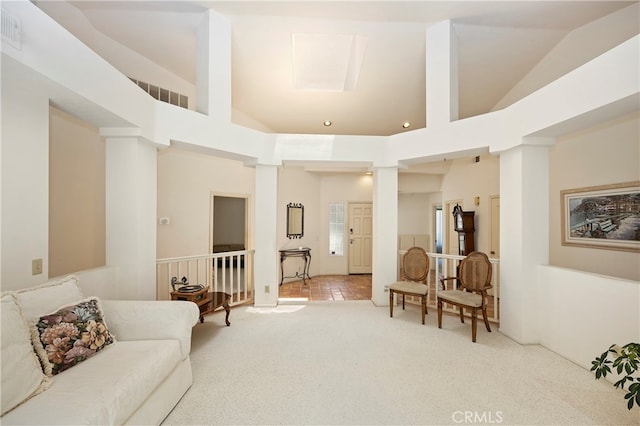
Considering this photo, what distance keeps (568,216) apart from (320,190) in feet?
16.0

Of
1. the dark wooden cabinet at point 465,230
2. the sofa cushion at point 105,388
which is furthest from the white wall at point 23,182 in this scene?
the dark wooden cabinet at point 465,230

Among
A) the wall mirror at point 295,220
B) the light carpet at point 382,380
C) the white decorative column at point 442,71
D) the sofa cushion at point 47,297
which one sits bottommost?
the light carpet at point 382,380

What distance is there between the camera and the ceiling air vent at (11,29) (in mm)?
1662

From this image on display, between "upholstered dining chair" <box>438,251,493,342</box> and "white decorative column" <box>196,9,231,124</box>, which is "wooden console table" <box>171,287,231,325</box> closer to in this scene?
"white decorative column" <box>196,9,231,124</box>

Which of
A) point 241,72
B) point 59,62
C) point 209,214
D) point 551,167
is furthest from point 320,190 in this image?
point 59,62

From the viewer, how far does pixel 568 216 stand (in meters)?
3.96

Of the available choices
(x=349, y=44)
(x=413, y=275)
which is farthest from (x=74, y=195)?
(x=413, y=275)

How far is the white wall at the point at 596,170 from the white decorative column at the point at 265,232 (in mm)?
4313

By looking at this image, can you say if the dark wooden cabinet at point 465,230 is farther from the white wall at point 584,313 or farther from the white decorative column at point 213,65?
the white decorative column at point 213,65

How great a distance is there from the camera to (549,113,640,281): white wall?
3271 mm

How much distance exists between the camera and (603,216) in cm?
355

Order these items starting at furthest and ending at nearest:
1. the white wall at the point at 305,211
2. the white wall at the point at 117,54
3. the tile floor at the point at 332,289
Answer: the white wall at the point at 305,211, the tile floor at the point at 332,289, the white wall at the point at 117,54

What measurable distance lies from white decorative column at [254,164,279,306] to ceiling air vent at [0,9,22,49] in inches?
107

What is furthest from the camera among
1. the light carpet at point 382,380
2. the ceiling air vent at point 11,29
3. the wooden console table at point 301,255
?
the wooden console table at point 301,255
